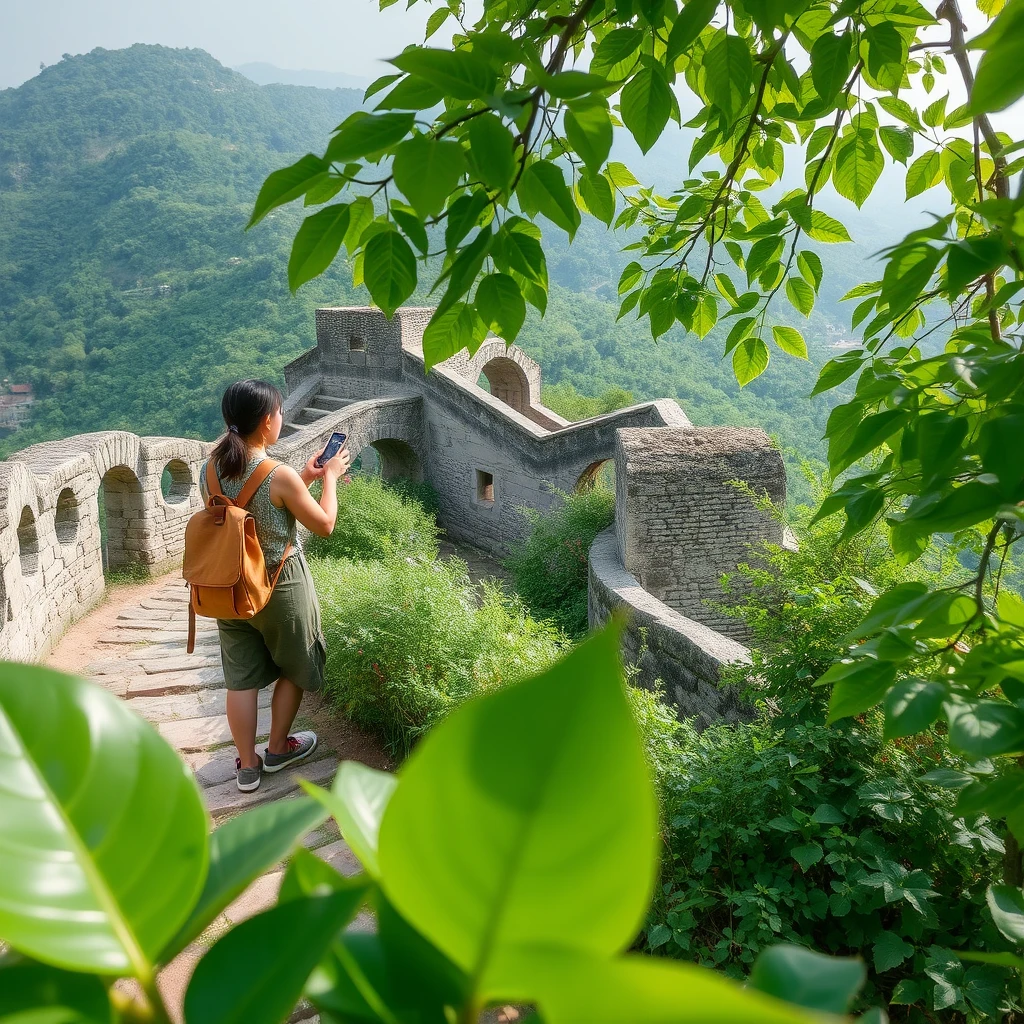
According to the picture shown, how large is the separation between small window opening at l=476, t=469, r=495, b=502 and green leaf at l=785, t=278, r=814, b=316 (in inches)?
468

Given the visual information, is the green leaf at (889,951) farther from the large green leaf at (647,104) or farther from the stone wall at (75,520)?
the stone wall at (75,520)

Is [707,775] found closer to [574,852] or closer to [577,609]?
[574,852]

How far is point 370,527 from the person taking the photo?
1123 centimetres

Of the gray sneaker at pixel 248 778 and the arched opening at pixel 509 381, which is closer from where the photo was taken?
the gray sneaker at pixel 248 778

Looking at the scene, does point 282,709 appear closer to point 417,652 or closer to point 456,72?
point 417,652

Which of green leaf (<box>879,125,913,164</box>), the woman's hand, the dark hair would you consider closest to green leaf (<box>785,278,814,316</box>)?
green leaf (<box>879,125,913,164</box>)

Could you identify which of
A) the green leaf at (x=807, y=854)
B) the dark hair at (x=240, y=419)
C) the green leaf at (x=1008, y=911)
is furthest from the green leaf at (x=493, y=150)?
the dark hair at (x=240, y=419)

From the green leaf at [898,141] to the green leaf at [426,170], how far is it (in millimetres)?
1469

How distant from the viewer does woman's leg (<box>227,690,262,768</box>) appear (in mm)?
3529

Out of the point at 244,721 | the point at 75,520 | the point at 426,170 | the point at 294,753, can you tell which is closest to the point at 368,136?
the point at 426,170

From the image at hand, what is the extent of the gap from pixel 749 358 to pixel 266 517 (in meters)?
2.00

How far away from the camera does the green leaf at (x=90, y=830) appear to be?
0.33 metres

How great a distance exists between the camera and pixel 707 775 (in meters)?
2.91

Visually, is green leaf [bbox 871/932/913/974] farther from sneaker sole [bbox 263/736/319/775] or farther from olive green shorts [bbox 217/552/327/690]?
sneaker sole [bbox 263/736/319/775]
